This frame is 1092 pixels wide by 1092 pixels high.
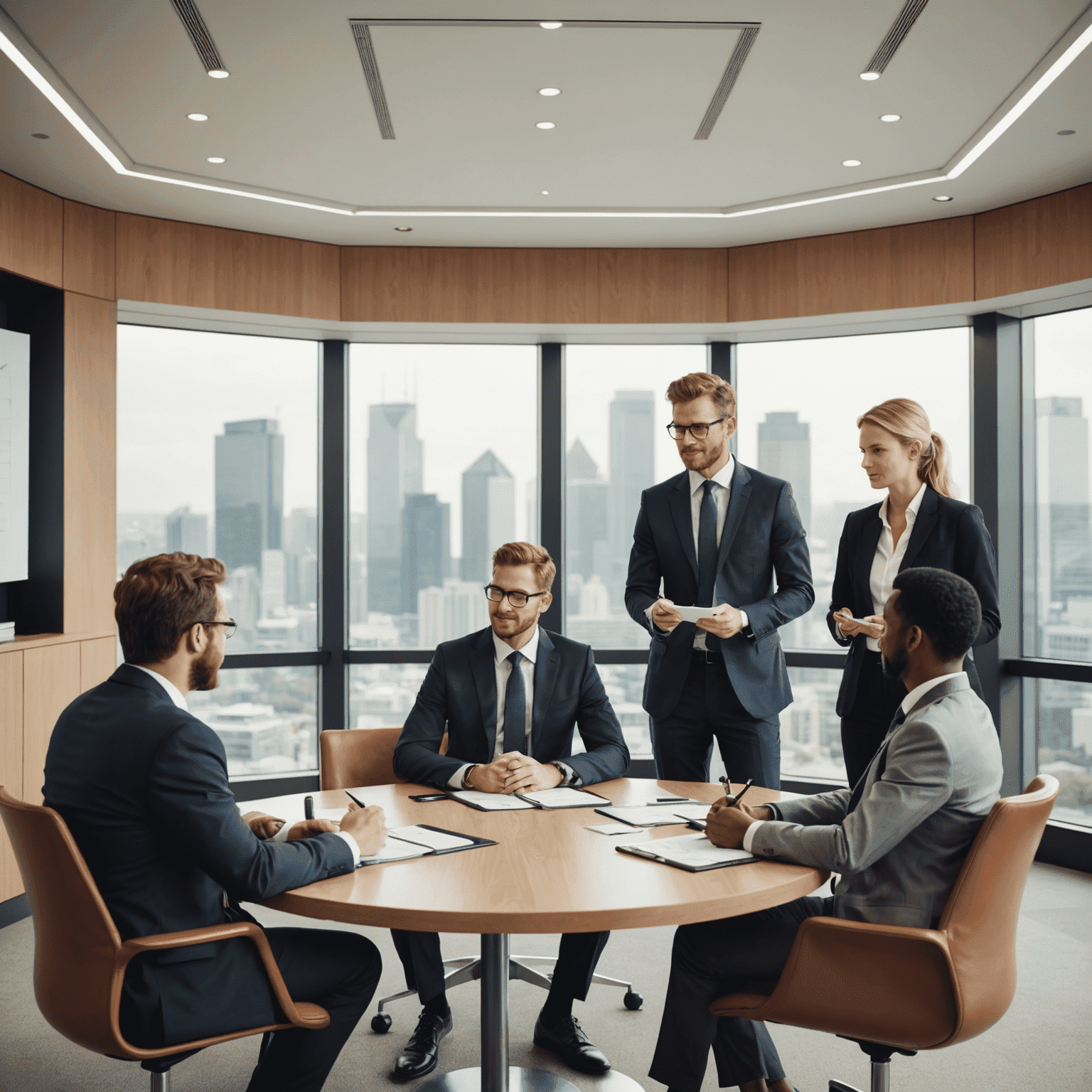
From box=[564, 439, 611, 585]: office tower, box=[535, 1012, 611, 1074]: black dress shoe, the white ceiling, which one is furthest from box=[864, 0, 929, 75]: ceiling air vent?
box=[535, 1012, 611, 1074]: black dress shoe

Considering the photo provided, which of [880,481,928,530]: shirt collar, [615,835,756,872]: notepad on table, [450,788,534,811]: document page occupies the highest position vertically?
[880,481,928,530]: shirt collar

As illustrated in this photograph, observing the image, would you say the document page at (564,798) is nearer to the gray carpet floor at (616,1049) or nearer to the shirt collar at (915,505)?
the gray carpet floor at (616,1049)

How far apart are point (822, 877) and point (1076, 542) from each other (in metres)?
3.70

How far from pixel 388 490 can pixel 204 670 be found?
13.0ft

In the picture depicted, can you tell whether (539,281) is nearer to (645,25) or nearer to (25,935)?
(645,25)

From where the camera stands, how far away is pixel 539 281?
222 inches

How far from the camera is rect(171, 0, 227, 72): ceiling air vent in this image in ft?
10.1

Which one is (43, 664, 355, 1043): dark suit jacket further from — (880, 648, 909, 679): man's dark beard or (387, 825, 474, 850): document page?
(880, 648, 909, 679): man's dark beard

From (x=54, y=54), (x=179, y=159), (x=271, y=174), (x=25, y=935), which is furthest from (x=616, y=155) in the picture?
(x=25, y=935)

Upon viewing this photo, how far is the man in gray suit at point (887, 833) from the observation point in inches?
77.4

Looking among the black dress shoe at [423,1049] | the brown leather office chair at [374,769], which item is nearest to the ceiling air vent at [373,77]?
the brown leather office chair at [374,769]

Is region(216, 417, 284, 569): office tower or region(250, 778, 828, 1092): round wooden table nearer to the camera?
region(250, 778, 828, 1092): round wooden table

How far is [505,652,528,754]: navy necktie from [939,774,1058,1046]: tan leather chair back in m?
1.36

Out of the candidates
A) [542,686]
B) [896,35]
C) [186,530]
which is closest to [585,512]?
[186,530]
